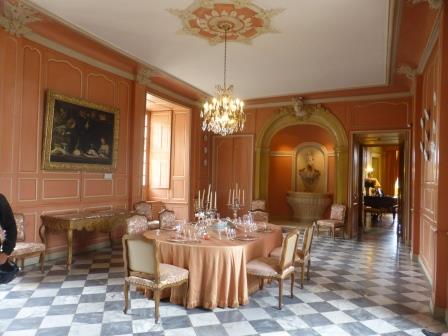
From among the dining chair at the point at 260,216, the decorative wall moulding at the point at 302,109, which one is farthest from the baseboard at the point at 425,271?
the decorative wall moulding at the point at 302,109

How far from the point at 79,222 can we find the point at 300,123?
6.07m

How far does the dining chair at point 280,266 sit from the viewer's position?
12.1 feet

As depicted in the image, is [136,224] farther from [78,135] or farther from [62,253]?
[78,135]

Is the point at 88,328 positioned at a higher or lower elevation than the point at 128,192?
lower

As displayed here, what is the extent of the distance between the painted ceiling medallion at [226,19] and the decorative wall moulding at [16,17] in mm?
1855

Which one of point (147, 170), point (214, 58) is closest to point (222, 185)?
point (147, 170)

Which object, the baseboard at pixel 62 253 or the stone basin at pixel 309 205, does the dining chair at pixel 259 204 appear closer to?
the stone basin at pixel 309 205

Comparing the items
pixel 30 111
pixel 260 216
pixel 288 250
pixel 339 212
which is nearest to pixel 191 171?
pixel 260 216

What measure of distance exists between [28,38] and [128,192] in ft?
10.4

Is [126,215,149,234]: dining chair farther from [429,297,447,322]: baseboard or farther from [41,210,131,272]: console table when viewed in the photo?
[429,297,447,322]: baseboard

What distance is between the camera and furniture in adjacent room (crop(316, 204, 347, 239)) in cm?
789

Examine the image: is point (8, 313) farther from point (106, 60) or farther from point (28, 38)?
point (106, 60)

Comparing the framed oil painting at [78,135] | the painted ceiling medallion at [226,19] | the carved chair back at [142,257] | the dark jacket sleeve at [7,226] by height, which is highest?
the painted ceiling medallion at [226,19]

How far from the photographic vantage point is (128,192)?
6.86 m
